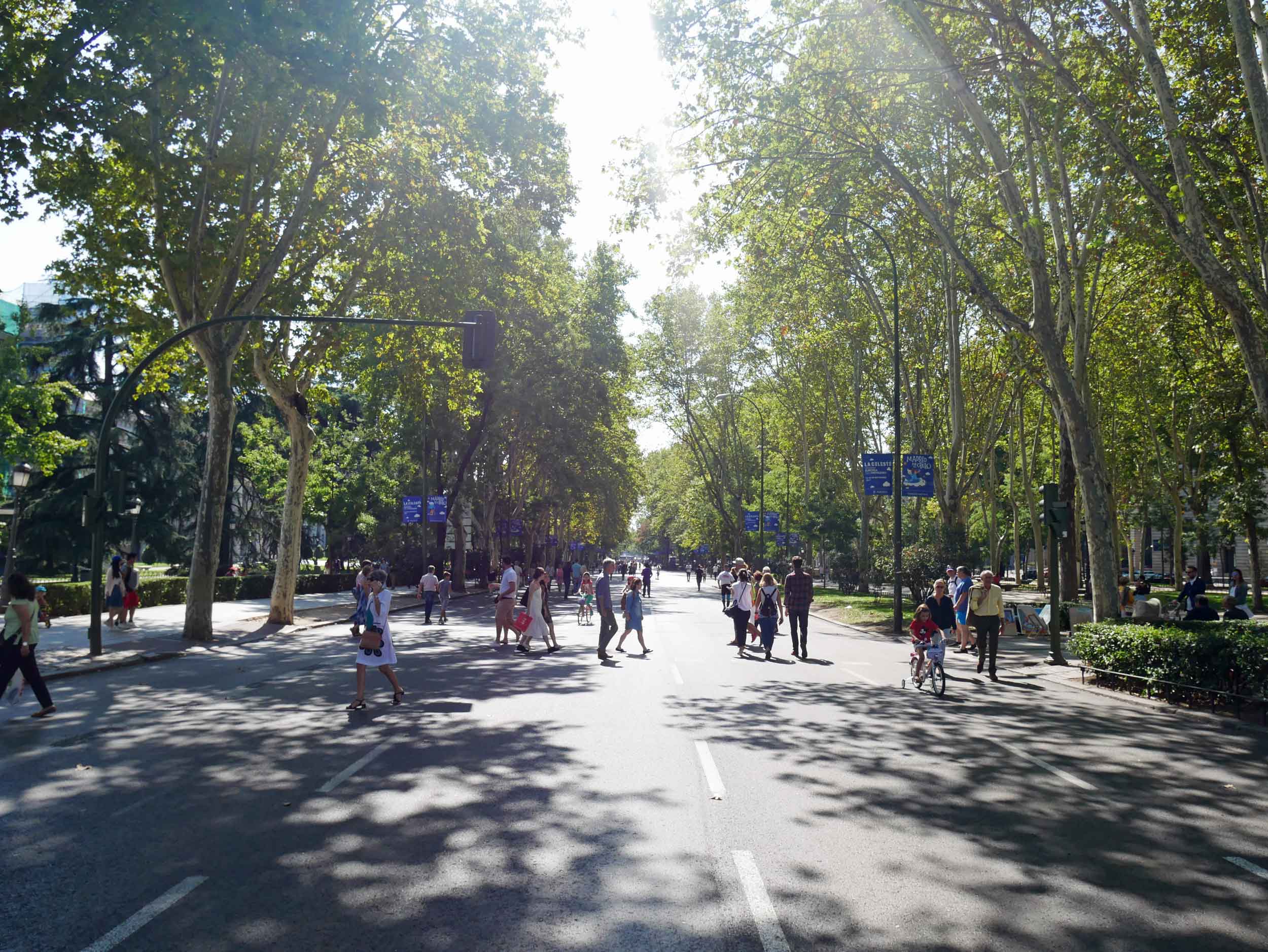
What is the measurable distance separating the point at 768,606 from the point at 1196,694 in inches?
318

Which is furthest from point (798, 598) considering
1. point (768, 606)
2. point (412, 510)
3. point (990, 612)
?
point (412, 510)

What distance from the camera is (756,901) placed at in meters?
4.98

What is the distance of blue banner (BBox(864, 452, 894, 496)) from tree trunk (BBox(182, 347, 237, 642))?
17260 millimetres

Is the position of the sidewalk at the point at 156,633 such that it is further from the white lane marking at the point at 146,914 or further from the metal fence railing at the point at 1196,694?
the metal fence railing at the point at 1196,694

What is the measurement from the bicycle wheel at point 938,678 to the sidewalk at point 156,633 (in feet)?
42.6

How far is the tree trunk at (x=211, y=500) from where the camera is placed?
68.3ft

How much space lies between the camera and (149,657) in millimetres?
17609

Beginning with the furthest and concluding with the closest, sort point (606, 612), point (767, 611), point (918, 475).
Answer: point (918, 475) < point (767, 611) < point (606, 612)

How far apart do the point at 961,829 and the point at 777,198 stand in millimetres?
16152

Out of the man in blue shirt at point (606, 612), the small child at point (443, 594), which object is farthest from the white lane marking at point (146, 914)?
the small child at point (443, 594)

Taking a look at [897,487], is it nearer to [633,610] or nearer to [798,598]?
[798,598]

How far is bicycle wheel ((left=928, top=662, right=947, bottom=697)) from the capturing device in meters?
14.0

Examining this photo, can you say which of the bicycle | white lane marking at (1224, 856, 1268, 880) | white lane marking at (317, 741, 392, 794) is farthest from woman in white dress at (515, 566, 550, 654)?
white lane marking at (1224, 856, 1268, 880)

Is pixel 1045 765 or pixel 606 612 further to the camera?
pixel 606 612
